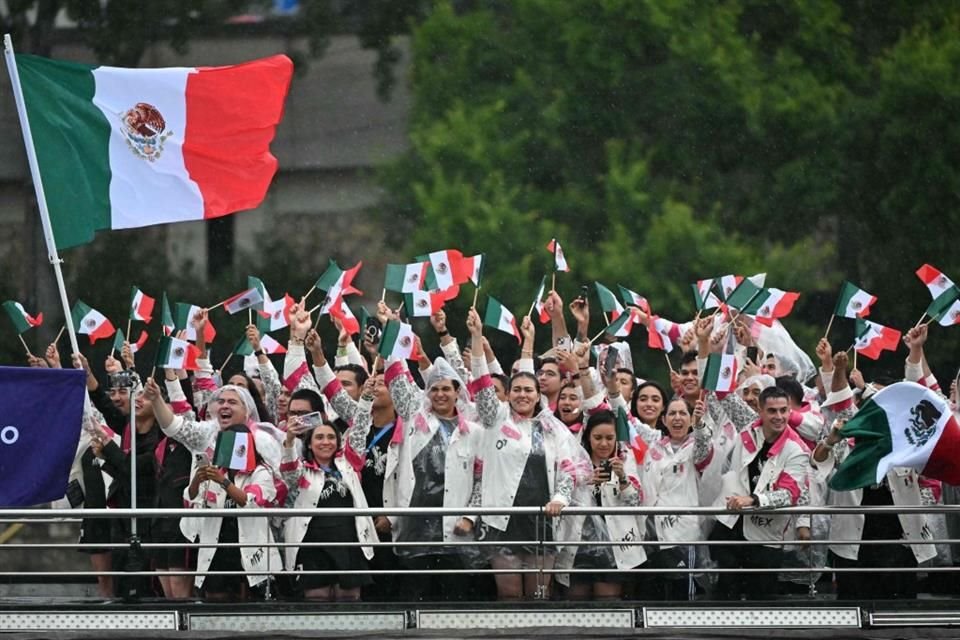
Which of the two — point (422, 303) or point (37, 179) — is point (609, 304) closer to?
point (422, 303)

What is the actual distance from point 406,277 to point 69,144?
238 cm

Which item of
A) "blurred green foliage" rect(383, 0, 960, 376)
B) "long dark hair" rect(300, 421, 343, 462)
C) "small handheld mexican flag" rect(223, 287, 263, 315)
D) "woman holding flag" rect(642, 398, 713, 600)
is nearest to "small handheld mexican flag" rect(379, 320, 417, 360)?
"long dark hair" rect(300, 421, 343, 462)

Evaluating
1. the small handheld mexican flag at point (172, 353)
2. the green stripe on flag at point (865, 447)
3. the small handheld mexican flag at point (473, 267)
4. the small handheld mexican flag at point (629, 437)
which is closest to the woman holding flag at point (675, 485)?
the small handheld mexican flag at point (629, 437)

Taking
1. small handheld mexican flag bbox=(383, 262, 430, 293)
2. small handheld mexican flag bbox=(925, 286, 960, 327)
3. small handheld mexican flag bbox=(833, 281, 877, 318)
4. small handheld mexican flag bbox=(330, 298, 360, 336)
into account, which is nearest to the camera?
small handheld mexican flag bbox=(925, 286, 960, 327)

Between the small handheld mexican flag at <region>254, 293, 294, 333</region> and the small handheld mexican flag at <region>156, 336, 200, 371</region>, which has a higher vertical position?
the small handheld mexican flag at <region>254, 293, 294, 333</region>

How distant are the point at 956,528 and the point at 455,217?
10187 mm

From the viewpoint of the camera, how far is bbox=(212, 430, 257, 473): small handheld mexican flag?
37.5 feet

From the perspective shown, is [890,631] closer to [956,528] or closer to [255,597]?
[956,528]

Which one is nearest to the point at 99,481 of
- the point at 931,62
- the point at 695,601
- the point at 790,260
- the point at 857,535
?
the point at 695,601

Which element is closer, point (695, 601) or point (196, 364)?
point (695, 601)

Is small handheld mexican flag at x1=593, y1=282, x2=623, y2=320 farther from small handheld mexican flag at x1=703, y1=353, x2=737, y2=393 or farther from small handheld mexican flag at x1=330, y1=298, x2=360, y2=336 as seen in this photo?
small handheld mexican flag at x1=703, y1=353, x2=737, y2=393

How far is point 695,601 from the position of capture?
11.3 meters

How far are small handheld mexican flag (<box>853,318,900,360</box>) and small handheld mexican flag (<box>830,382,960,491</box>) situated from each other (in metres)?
2.00

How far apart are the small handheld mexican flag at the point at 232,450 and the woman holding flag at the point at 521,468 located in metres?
1.43
